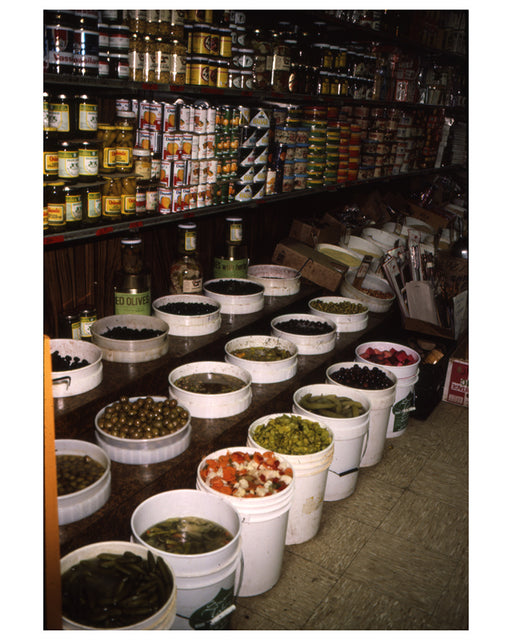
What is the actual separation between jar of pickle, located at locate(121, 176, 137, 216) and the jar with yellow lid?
93 millimetres

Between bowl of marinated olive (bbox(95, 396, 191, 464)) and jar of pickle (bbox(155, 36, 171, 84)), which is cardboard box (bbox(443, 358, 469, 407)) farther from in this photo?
jar of pickle (bbox(155, 36, 171, 84))

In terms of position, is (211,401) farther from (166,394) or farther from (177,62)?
(177,62)

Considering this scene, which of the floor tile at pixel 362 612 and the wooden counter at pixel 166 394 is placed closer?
the wooden counter at pixel 166 394

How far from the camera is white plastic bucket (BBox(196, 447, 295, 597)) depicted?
228 cm

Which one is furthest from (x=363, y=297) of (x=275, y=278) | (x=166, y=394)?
(x=166, y=394)

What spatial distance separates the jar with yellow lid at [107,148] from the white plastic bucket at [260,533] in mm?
1573

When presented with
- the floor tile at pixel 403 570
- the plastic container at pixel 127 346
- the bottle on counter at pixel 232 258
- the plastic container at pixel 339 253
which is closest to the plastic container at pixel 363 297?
the plastic container at pixel 339 253

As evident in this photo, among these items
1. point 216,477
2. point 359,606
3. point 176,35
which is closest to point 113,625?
point 216,477

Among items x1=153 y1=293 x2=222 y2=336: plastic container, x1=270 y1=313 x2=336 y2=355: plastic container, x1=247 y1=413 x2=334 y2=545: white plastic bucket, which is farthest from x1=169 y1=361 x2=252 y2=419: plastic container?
x1=270 y1=313 x2=336 y2=355: plastic container

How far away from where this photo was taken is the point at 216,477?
2389 millimetres

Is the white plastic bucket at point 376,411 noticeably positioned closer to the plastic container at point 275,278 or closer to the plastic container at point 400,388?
the plastic container at point 400,388

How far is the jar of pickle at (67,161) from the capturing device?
2.69m

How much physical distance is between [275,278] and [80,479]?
2.79 metres

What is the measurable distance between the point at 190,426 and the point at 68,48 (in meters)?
1.77
